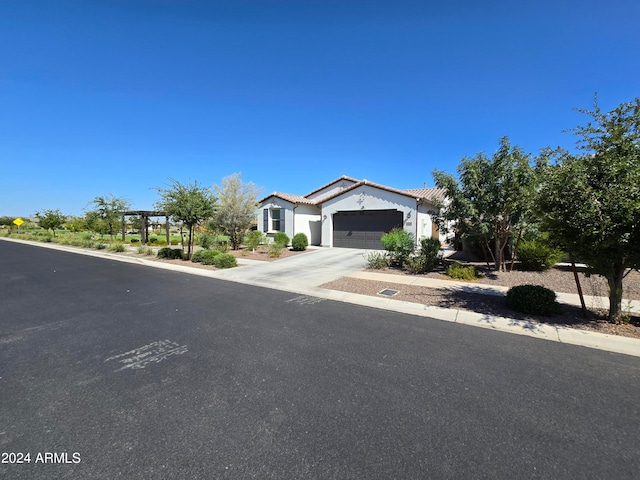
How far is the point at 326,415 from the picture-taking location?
9.70 feet

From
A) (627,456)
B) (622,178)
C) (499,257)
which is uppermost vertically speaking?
(622,178)

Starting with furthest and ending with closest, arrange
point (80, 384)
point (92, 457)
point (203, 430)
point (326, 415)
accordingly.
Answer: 1. point (80, 384)
2. point (326, 415)
3. point (203, 430)
4. point (92, 457)

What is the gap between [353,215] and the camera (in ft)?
69.4

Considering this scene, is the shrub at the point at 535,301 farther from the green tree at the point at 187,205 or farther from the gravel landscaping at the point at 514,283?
the green tree at the point at 187,205

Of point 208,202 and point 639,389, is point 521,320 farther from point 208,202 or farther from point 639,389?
point 208,202

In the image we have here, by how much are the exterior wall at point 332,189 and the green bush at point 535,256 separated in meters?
19.7

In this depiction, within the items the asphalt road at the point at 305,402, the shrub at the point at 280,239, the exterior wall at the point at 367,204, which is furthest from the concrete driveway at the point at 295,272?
the exterior wall at the point at 367,204

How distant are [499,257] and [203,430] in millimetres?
11620

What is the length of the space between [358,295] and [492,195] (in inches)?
236

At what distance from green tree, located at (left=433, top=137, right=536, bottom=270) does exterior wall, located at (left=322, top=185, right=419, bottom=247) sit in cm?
705

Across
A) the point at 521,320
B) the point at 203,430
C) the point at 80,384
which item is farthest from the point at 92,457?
the point at 521,320

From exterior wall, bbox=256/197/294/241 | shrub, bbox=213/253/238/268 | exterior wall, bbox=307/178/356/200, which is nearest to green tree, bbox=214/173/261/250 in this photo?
exterior wall, bbox=256/197/294/241

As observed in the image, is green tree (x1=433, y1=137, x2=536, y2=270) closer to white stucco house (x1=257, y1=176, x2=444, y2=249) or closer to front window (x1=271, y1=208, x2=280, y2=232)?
white stucco house (x1=257, y1=176, x2=444, y2=249)

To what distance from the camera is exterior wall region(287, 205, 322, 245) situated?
2317 cm
